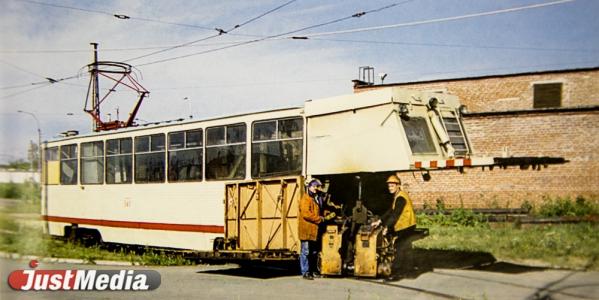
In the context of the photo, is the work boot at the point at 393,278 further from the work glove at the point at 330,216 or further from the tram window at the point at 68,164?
the tram window at the point at 68,164

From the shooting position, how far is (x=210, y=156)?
1070 centimetres

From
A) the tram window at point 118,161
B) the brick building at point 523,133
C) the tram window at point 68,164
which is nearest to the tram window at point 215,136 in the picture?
the tram window at point 118,161

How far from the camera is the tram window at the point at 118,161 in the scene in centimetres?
1249

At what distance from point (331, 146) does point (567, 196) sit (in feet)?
25.1

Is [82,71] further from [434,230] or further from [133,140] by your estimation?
[434,230]

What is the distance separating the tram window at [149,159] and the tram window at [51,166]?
11.0 ft

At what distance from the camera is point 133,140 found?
40.8 ft

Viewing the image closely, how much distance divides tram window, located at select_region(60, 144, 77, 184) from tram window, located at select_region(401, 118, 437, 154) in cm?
903

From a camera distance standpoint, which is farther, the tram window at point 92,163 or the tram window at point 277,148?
the tram window at point 92,163

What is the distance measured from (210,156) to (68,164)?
211 inches

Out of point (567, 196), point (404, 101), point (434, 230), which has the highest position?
point (404, 101)

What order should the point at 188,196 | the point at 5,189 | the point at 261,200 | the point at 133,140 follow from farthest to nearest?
the point at 133,140 < the point at 188,196 < the point at 261,200 < the point at 5,189

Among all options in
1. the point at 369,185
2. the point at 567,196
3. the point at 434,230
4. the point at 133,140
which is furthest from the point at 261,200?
the point at 567,196

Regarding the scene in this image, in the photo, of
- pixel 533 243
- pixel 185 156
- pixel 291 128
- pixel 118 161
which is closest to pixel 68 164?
pixel 118 161
